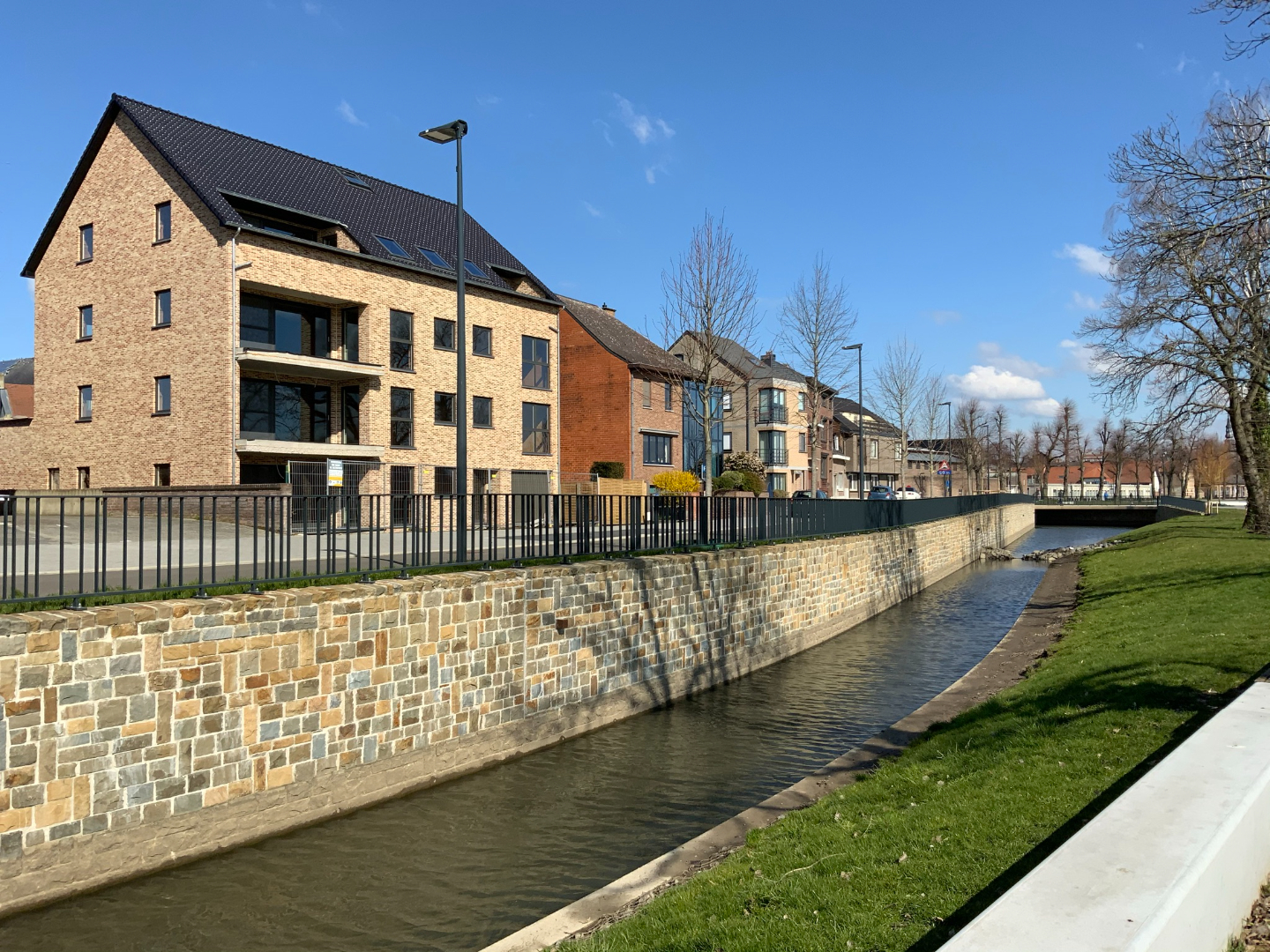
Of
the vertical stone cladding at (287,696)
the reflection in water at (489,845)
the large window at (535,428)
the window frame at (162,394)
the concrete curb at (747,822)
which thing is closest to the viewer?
the concrete curb at (747,822)

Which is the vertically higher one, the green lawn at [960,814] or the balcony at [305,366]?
the balcony at [305,366]

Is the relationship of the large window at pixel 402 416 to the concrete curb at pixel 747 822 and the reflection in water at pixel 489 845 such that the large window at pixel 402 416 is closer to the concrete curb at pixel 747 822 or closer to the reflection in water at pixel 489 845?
the reflection in water at pixel 489 845

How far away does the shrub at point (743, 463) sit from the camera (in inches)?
1895

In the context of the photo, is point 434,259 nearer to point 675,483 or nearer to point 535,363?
point 535,363

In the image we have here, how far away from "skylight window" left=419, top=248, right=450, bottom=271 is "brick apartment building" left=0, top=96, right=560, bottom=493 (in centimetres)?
16

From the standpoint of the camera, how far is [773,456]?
6075cm

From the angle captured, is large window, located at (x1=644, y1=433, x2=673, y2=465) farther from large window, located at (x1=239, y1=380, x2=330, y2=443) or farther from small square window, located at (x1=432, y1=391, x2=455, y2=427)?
large window, located at (x1=239, y1=380, x2=330, y2=443)

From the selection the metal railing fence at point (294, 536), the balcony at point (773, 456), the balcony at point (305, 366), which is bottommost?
the metal railing fence at point (294, 536)

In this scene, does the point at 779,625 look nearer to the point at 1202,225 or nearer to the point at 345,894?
the point at 1202,225

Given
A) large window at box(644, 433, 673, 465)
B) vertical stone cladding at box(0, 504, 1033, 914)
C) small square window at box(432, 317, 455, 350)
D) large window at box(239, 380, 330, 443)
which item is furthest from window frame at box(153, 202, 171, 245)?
large window at box(644, 433, 673, 465)

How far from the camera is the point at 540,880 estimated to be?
25.2ft

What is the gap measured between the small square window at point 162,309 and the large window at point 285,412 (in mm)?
3203

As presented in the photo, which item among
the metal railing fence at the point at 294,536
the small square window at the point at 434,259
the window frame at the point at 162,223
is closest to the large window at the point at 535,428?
the small square window at the point at 434,259

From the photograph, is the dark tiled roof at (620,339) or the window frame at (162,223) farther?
the dark tiled roof at (620,339)
